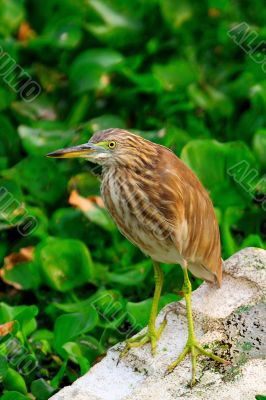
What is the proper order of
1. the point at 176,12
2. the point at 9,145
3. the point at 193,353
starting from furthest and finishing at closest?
the point at 176,12 → the point at 9,145 → the point at 193,353

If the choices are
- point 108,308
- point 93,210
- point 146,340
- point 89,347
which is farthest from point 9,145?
point 146,340

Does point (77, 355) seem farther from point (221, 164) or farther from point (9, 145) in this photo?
point (9, 145)

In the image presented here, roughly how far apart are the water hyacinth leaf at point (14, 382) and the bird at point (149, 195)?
25.0 inches

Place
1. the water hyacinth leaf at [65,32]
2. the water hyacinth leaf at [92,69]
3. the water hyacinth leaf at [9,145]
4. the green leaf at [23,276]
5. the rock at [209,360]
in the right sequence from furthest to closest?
the water hyacinth leaf at [65,32] → the water hyacinth leaf at [92,69] → the water hyacinth leaf at [9,145] → the green leaf at [23,276] → the rock at [209,360]

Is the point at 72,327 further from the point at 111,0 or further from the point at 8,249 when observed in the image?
the point at 111,0

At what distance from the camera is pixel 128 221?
387 centimetres

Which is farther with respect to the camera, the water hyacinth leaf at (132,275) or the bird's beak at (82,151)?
the water hyacinth leaf at (132,275)

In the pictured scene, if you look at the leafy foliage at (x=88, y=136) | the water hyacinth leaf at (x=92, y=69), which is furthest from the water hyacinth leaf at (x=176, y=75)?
the water hyacinth leaf at (x=92, y=69)

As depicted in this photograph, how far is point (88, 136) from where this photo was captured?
5.71m

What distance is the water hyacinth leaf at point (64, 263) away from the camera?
5.07 meters

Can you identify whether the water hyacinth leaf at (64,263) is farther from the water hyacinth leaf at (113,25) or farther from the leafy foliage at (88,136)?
the water hyacinth leaf at (113,25)

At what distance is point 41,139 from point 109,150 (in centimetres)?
215

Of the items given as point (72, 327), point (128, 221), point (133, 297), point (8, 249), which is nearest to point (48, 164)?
point (8, 249)

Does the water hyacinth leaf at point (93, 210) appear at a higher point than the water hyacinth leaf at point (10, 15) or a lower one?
lower
